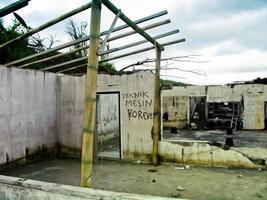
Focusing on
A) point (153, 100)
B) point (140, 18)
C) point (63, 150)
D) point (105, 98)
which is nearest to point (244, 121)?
point (105, 98)

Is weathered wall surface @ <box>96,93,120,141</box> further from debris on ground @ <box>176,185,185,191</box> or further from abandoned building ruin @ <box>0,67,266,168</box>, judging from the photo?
debris on ground @ <box>176,185,185,191</box>

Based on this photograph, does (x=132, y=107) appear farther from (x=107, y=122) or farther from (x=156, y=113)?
(x=107, y=122)

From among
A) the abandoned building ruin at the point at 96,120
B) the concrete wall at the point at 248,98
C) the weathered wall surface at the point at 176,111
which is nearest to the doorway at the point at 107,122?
the abandoned building ruin at the point at 96,120

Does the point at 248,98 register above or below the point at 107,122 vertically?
above

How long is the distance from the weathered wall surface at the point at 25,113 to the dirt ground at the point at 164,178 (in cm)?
62

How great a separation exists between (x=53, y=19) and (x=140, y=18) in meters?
1.94

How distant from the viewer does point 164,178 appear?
7070mm

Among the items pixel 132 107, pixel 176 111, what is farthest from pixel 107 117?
pixel 176 111

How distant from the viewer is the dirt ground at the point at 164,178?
6070 millimetres

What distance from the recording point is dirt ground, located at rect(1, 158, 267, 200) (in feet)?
19.9

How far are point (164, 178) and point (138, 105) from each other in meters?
2.26

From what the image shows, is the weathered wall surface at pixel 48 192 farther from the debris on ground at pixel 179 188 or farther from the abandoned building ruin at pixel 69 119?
the abandoned building ruin at pixel 69 119

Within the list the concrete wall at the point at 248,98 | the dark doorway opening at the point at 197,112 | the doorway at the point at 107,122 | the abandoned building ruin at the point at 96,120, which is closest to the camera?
the abandoned building ruin at the point at 96,120

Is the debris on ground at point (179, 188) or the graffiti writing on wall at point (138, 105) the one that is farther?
the graffiti writing on wall at point (138, 105)
